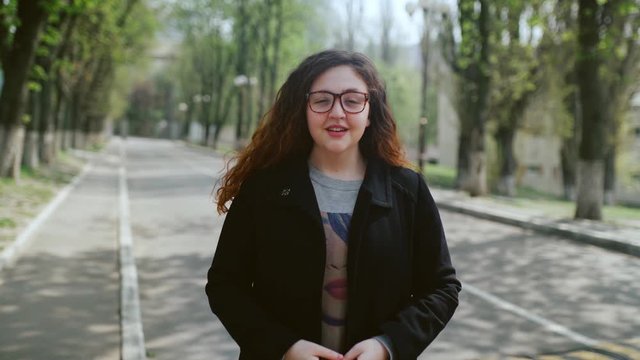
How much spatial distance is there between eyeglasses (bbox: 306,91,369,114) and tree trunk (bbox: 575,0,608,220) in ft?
41.7

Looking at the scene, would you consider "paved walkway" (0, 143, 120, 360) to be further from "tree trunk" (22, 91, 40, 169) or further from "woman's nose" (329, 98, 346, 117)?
"tree trunk" (22, 91, 40, 169)

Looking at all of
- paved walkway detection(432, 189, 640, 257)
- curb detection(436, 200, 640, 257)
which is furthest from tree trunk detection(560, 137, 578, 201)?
curb detection(436, 200, 640, 257)

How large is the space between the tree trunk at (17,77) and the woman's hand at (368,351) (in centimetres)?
1483

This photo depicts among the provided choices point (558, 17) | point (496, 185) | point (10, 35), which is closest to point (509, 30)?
A: point (558, 17)

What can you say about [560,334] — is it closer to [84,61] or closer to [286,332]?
[286,332]

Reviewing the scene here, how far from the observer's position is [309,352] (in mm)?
1999

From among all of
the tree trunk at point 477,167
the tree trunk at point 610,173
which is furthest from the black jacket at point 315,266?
the tree trunk at point 610,173

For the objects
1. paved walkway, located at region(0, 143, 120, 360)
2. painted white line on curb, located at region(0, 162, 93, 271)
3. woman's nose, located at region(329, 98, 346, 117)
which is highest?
woman's nose, located at region(329, 98, 346, 117)

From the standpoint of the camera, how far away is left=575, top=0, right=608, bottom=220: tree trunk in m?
13.7

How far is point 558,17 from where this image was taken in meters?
22.5

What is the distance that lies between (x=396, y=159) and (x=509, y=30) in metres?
22.4

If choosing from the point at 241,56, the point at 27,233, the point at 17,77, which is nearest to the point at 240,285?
the point at 27,233

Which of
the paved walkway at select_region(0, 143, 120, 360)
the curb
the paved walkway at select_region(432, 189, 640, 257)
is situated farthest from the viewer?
the paved walkway at select_region(432, 189, 640, 257)

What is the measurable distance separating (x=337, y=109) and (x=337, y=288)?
1.93 ft
